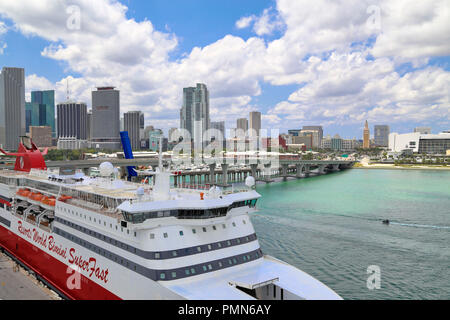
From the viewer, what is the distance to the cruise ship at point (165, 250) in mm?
14398

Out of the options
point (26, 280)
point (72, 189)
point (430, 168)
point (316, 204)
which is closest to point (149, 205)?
point (72, 189)

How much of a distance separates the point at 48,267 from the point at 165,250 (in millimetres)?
12289

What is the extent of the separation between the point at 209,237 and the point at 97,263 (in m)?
5.92

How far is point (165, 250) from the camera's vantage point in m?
14.5

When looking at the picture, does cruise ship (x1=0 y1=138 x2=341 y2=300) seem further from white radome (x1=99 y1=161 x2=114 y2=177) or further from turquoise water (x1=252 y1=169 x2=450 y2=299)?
turquoise water (x1=252 y1=169 x2=450 y2=299)

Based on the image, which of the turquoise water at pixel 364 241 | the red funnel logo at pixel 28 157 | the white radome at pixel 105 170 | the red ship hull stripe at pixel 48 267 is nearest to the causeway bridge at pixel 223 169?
the turquoise water at pixel 364 241

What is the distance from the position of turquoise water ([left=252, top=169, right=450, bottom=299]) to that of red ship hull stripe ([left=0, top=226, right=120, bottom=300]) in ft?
48.1

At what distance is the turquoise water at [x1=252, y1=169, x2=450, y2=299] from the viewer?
24.0 meters

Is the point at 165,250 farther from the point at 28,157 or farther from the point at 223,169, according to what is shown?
the point at 223,169

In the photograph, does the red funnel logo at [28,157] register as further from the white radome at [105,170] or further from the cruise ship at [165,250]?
the cruise ship at [165,250]

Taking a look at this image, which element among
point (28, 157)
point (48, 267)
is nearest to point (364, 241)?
point (48, 267)

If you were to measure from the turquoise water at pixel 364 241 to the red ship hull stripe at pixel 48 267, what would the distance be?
14663mm

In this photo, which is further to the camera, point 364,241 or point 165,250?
point 364,241
